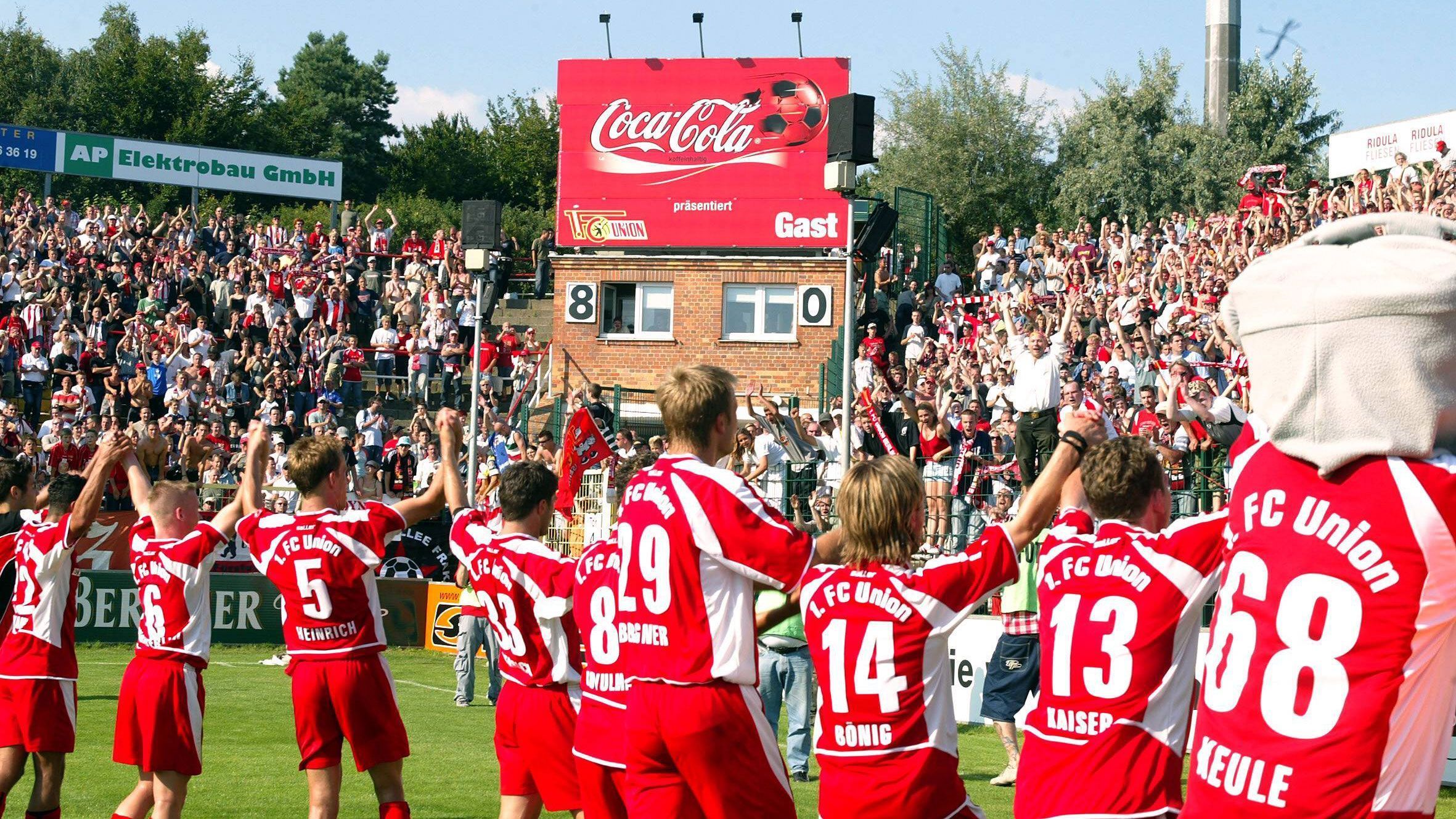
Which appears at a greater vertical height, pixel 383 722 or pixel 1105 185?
pixel 1105 185

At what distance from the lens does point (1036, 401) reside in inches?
645

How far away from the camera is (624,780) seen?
5.68 m

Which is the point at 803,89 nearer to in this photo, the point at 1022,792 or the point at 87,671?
the point at 87,671

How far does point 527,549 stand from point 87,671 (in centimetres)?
1340

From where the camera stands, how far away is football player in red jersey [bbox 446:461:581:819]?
667 centimetres

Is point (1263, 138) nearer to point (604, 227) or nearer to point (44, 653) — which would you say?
point (604, 227)

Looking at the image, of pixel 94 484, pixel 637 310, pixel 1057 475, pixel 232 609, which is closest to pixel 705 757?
pixel 1057 475

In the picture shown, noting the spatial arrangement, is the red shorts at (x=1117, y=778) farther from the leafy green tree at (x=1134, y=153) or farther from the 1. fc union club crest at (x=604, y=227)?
the leafy green tree at (x=1134, y=153)

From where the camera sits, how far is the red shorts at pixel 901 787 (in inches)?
192

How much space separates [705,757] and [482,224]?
15.7m

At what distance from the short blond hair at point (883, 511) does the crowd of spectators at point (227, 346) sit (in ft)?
53.9

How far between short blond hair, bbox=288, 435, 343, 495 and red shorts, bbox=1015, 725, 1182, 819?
A: 146 inches

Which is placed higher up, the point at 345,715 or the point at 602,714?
the point at 602,714

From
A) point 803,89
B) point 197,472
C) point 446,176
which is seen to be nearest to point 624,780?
point 197,472
